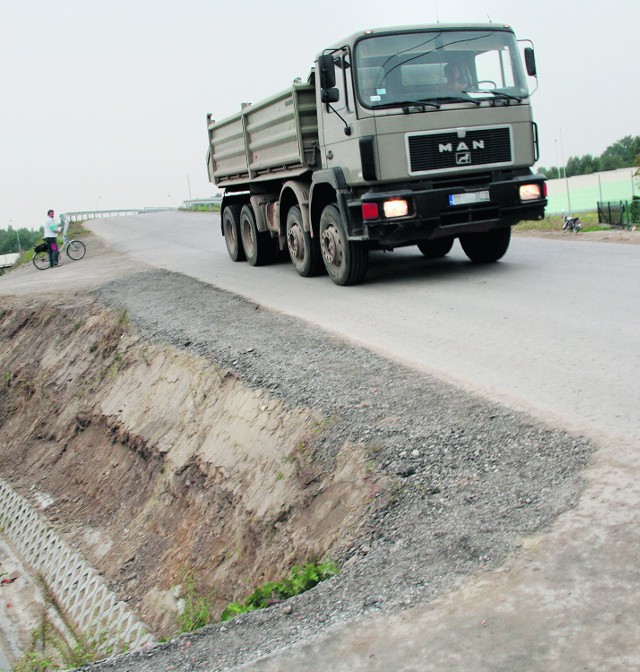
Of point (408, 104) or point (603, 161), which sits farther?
point (603, 161)

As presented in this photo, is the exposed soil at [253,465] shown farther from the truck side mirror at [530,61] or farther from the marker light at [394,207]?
the truck side mirror at [530,61]

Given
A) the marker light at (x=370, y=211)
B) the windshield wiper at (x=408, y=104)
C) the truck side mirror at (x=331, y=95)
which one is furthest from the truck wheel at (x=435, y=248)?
the truck side mirror at (x=331, y=95)

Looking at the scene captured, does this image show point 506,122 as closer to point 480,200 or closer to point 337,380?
point 480,200

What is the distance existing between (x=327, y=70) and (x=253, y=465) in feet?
18.5

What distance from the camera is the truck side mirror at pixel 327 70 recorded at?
998cm

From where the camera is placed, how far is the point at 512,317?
7965 millimetres

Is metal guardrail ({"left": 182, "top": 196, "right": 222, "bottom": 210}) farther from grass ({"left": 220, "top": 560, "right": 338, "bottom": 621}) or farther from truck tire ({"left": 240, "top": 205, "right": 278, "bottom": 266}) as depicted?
grass ({"left": 220, "top": 560, "right": 338, "bottom": 621})

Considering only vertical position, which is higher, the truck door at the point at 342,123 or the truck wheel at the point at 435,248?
the truck door at the point at 342,123

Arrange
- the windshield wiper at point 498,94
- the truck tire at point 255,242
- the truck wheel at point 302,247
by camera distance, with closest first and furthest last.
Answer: the windshield wiper at point 498,94
the truck wheel at point 302,247
the truck tire at point 255,242

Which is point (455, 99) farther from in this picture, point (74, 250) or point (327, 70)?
point (74, 250)

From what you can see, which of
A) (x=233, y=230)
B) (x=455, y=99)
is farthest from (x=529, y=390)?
(x=233, y=230)

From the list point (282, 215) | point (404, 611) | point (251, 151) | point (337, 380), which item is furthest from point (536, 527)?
point (251, 151)

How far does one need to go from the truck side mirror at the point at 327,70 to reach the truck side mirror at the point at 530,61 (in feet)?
8.32

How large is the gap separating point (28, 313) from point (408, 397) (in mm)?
9155
